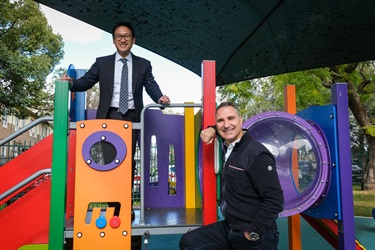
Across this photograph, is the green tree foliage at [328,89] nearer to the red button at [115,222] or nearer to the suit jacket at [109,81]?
the suit jacket at [109,81]

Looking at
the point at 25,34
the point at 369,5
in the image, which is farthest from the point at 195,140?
the point at 25,34

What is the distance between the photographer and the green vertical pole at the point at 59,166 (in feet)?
8.00

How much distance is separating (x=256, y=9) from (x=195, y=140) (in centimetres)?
176

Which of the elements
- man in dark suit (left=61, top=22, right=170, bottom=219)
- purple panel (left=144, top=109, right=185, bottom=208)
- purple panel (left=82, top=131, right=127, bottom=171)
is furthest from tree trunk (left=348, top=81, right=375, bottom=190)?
purple panel (left=82, top=131, right=127, bottom=171)

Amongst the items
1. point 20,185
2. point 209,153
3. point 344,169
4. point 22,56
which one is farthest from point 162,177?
point 22,56

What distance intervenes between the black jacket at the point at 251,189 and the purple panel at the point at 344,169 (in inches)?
36.4

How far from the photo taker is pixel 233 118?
2.55 metres

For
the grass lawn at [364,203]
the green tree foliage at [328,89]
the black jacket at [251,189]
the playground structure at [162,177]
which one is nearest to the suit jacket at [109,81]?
the playground structure at [162,177]

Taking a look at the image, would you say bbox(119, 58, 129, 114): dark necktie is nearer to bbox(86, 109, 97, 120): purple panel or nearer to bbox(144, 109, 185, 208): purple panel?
bbox(144, 109, 185, 208): purple panel

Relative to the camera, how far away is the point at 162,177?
3.91 metres

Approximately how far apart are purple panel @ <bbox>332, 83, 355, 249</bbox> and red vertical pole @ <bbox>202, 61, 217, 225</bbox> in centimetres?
114

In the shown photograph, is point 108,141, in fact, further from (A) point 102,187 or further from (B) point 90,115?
(B) point 90,115

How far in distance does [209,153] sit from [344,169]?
1.22 meters

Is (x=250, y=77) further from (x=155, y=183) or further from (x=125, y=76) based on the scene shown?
(x=125, y=76)
